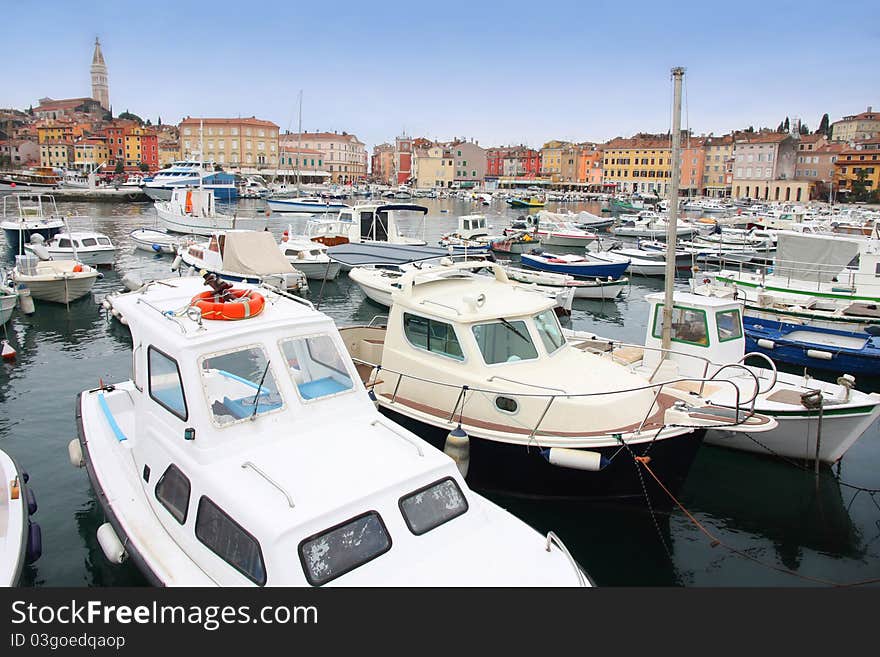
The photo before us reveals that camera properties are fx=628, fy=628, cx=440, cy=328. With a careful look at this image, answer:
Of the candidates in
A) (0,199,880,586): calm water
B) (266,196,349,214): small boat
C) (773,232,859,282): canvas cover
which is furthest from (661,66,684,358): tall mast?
(266,196,349,214): small boat

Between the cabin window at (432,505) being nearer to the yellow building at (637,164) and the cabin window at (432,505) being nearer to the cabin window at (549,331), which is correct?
the cabin window at (549,331)

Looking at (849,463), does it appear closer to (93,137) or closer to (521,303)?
(521,303)

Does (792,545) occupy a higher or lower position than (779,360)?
lower

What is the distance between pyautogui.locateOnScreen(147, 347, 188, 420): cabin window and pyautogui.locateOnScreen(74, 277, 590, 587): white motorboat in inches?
0.8

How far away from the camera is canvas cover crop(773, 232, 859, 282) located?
20781 millimetres

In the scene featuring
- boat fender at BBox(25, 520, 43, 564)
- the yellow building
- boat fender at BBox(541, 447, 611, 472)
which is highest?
the yellow building

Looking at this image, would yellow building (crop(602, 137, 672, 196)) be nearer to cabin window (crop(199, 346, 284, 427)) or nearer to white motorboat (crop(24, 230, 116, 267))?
white motorboat (crop(24, 230, 116, 267))

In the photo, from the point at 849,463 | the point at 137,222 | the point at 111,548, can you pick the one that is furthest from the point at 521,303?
the point at 137,222

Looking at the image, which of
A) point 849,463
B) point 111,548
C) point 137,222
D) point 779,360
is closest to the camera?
point 111,548

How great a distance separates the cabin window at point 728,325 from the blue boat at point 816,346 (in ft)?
15.6

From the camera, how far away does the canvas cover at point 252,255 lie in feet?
77.3

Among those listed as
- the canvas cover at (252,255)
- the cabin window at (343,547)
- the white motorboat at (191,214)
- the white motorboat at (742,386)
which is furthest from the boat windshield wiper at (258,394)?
the white motorboat at (191,214)

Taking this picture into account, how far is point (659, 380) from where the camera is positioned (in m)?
10.3

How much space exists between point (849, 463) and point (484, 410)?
7.53 meters
